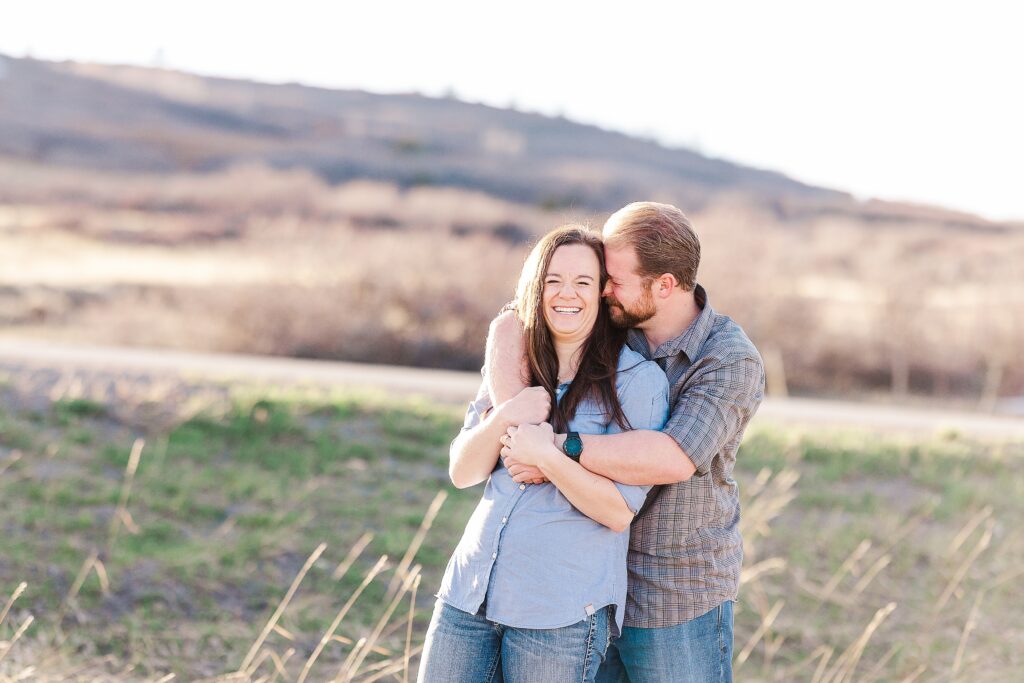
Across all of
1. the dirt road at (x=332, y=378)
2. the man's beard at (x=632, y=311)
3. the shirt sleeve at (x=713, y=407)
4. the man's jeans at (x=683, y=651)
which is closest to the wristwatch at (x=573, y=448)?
the shirt sleeve at (x=713, y=407)

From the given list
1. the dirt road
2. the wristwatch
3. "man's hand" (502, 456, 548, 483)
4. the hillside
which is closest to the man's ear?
the hillside

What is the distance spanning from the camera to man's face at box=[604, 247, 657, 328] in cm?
302

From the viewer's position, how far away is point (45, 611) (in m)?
5.84

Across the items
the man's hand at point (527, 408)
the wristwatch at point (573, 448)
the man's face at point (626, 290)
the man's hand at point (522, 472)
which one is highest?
the man's face at point (626, 290)

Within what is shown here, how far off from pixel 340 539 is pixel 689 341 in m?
4.64

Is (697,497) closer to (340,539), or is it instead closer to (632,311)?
(632,311)

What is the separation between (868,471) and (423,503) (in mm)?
3670

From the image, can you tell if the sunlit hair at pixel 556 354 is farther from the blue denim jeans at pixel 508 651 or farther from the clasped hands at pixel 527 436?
the blue denim jeans at pixel 508 651

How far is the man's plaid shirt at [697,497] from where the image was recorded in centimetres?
301

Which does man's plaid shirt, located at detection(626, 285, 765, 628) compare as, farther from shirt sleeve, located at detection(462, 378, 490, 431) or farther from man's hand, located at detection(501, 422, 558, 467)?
shirt sleeve, located at detection(462, 378, 490, 431)

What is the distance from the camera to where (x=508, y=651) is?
288 cm

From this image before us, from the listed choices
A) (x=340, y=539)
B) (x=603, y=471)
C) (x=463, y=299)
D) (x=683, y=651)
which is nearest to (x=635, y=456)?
(x=603, y=471)

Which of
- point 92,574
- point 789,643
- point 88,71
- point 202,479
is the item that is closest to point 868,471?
point 789,643

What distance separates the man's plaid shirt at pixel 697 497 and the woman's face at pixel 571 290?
0.90 ft
